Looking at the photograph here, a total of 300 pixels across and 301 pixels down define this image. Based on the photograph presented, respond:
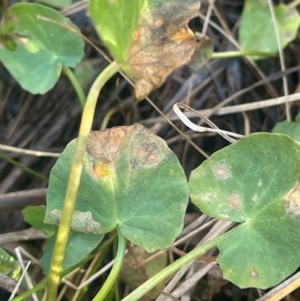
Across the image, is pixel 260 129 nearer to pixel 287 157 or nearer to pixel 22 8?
pixel 287 157

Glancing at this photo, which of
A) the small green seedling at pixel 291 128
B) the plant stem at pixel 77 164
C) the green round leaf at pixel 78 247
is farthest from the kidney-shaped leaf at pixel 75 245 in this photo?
the small green seedling at pixel 291 128

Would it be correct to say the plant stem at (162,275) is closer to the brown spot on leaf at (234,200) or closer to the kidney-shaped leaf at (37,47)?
the brown spot on leaf at (234,200)

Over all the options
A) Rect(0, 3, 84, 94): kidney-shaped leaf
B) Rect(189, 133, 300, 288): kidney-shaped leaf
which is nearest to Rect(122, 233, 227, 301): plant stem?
Rect(189, 133, 300, 288): kidney-shaped leaf

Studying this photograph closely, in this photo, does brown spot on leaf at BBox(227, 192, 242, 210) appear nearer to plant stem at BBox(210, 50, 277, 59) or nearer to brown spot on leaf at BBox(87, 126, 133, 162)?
brown spot on leaf at BBox(87, 126, 133, 162)

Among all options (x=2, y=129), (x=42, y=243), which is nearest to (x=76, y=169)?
(x=42, y=243)

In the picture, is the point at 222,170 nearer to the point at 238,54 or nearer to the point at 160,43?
the point at 160,43
